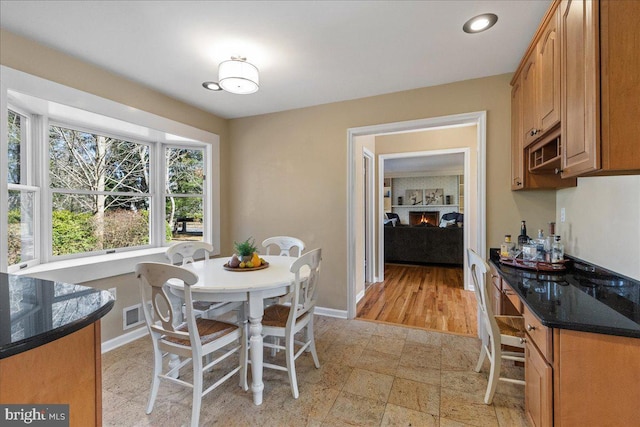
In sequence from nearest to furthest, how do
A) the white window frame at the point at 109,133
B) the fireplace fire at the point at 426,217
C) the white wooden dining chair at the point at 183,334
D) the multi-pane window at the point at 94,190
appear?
the white wooden dining chair at the point at 183,334
the white window frame at the point at 109,133
the multi-pane window at the point at 94,190
the fireplace fire at the point at 426,217

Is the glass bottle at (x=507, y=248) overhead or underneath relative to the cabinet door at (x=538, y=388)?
overhead

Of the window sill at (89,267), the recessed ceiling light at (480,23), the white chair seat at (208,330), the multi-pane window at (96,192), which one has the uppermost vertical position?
the recessed ceiling light at (480,23)

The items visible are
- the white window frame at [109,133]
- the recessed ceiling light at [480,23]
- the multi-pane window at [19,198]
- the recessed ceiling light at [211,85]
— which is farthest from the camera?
the recessed ceiling light at [211,85]

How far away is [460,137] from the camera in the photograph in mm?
4582

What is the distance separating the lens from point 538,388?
52.0 inches

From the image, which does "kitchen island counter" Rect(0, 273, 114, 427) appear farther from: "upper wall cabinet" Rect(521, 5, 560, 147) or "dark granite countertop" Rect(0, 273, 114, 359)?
"upper wall cabinet" Rect(521, 5, 560, 147)

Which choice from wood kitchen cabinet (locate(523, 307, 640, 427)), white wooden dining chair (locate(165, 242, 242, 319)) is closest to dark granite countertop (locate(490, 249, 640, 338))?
wood kitchen cabinet (locate(523, 307, 640, 427))

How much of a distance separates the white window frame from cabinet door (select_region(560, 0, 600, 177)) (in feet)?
10.4

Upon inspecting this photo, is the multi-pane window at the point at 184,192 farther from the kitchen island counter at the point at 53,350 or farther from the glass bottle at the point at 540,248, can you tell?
the glass bottle at the point at 540,248

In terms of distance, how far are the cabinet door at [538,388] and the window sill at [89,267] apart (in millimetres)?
3064

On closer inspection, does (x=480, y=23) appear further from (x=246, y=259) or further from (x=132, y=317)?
(x=132, y=317)

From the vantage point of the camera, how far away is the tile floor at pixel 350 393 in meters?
1.67

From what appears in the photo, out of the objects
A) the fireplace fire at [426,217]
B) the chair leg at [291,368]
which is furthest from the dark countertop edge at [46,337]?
the fireplace fire at [426,217]

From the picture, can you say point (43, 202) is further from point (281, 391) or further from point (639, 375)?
point (639, 375)
